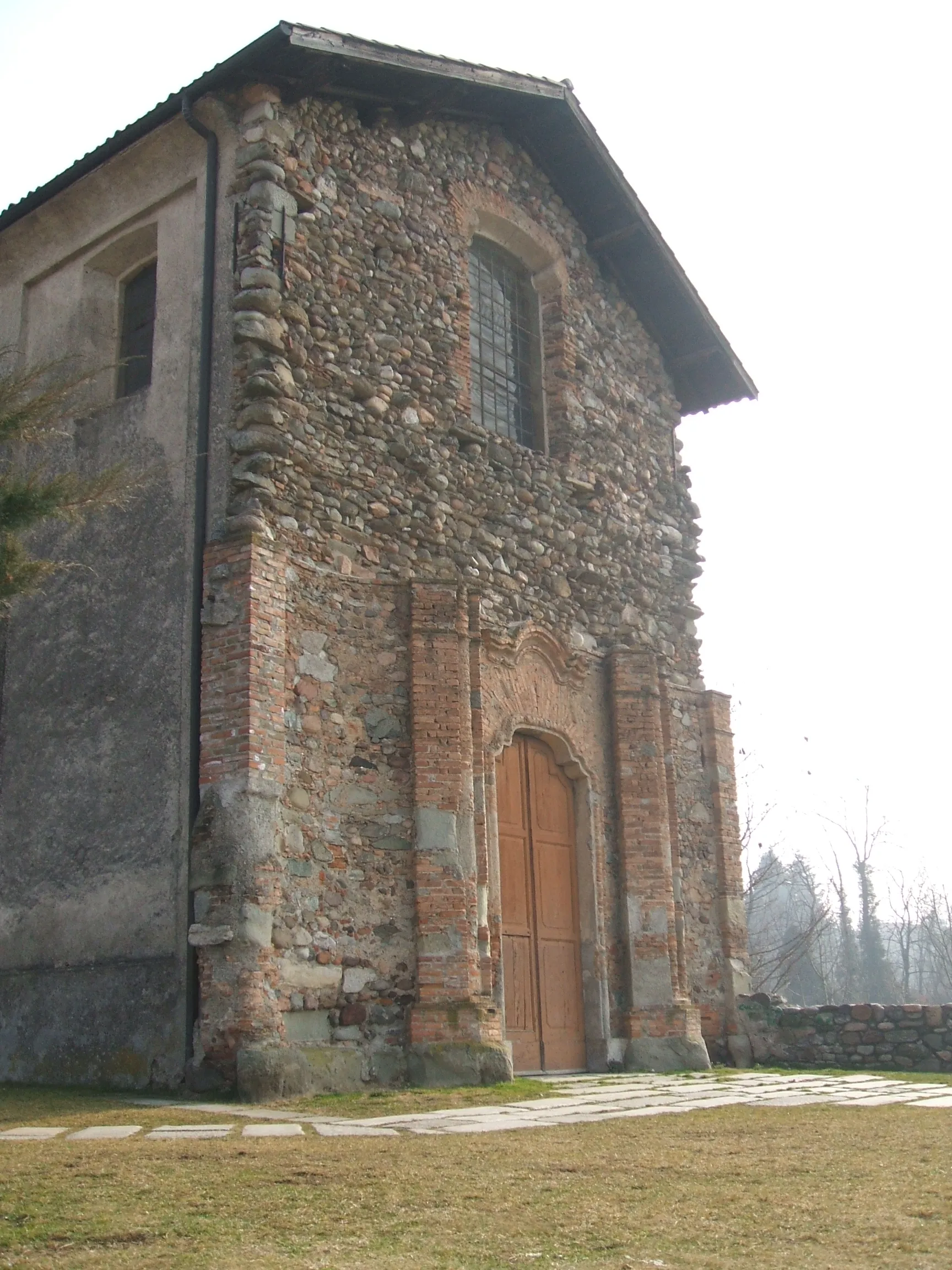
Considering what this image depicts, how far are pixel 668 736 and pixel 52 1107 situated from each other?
705 cm

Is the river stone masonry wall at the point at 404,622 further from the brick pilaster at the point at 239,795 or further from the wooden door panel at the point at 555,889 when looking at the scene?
the wooden door panel at the point at 555,889

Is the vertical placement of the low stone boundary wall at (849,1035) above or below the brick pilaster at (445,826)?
below

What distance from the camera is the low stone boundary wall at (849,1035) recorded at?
483 inches

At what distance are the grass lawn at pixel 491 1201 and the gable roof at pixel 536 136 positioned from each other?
8436 millimetres

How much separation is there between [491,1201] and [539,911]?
6.97 metres

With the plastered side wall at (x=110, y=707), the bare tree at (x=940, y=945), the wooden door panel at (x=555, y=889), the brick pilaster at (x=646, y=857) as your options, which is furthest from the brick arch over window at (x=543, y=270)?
the bare tree at (x=940, y=945)

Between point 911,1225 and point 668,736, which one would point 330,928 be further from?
point 911,1225

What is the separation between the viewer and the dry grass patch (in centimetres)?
393

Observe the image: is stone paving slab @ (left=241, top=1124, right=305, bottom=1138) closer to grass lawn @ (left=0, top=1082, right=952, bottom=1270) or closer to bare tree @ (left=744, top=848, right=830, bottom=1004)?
grass lawn @ (left=0, top=1082, right=952, bottom=1270)

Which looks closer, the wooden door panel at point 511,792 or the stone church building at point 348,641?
the stone church building at point 348,641

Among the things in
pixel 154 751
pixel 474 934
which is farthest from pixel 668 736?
pixel 154 751

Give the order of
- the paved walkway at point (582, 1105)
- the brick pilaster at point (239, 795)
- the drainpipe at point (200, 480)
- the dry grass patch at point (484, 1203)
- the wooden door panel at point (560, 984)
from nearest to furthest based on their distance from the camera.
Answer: the dry grass patch at point (484, 1203) → the paved walkway at point (582, 1105) → the brick pilaster at point (239, 795) → the drainpipe at point (200, 480) → the wooden door panel at point (560, 984)

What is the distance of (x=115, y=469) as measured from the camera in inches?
367

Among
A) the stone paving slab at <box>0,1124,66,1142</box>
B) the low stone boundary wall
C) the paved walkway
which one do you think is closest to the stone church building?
the low stone boundary wall
